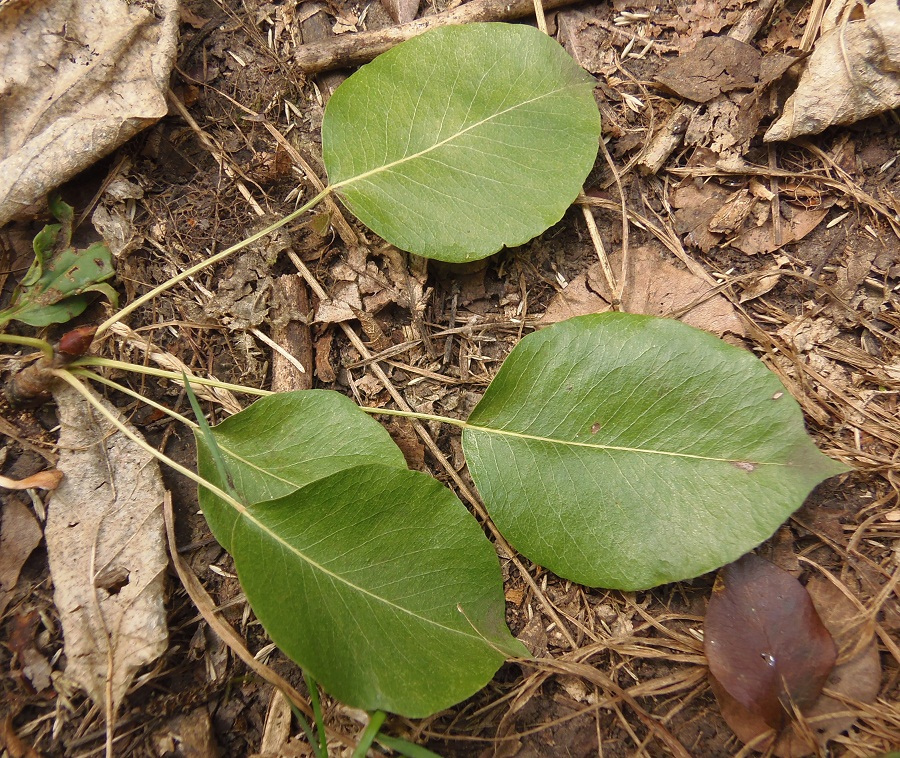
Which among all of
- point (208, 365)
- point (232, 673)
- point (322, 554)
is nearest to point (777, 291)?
point (322, 554)

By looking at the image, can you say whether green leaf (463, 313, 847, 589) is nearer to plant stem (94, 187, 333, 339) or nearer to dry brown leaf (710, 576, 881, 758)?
dry brown leaf (710, 576, 881, 758)

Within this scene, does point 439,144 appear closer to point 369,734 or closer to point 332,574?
point 332,574

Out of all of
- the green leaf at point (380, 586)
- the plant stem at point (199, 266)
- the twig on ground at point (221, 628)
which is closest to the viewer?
the green leaf at point (380, 586)

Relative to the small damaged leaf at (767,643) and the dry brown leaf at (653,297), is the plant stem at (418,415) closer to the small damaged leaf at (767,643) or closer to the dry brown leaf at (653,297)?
the dry brown leaf at (653,297)

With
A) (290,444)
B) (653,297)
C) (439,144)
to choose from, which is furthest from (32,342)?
(653,297)

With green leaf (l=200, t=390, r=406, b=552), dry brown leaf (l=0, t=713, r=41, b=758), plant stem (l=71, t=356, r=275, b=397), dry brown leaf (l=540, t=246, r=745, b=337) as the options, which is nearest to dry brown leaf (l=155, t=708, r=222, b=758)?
dry brown leaf (l=0, t=713, r=41, b=758)


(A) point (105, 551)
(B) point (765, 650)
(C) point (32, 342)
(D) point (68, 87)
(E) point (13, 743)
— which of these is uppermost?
(D) point (68, 87)

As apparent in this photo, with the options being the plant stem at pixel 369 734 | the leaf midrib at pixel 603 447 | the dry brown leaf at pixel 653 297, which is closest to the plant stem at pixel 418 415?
the leaf midrib at pixel 603 447
